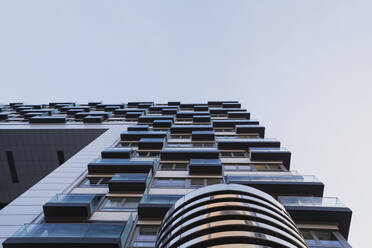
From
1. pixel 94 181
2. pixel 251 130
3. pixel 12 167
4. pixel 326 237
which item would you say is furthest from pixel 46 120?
pixel 326 237

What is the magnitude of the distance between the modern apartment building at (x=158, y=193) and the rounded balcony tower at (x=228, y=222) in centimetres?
3

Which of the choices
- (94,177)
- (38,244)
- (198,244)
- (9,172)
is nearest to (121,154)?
(94,177)

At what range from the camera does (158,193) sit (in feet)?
47.6

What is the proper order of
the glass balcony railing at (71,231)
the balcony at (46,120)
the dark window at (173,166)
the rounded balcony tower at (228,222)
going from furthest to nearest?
1. the balcony at (46,120)
2. the dark window at (173,166)
3. the glass balcony railing at (71,231)
4. the rounded balcony tower at (228,222)

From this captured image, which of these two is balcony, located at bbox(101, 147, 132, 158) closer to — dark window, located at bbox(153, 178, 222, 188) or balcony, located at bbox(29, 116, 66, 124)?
dark window, located at bbox(153, 178, 222, 188)

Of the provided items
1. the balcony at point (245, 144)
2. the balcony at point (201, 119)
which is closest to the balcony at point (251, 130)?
the balcony at point (245, 144)

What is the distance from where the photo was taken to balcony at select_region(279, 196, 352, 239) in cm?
1105

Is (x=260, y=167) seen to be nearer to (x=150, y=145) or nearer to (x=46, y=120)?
(x=150, y=145)

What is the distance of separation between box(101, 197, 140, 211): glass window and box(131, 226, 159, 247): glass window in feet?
6.15

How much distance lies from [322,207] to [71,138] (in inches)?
1017

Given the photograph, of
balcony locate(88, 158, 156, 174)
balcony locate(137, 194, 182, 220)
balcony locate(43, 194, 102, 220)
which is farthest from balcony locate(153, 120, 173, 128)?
balcony locate(137, 194, 182, 220)

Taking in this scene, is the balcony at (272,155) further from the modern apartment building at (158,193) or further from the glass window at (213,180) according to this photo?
the glass window at (213,180)

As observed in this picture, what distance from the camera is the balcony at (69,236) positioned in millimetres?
9211

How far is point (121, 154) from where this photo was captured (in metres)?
18.7
